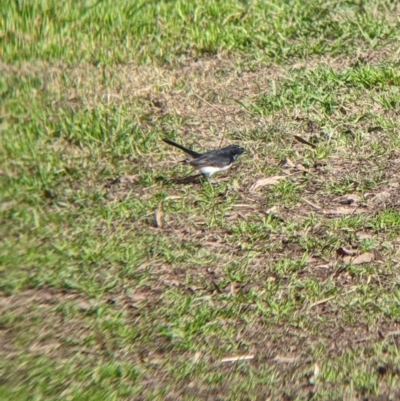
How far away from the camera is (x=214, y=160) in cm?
610

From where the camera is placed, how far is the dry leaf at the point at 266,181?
242 inches

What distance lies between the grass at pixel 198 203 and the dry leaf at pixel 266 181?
0.03 m

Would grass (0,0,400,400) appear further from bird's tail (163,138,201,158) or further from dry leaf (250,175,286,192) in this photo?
bird's tail (163,138,201,158)

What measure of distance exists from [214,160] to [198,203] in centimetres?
30

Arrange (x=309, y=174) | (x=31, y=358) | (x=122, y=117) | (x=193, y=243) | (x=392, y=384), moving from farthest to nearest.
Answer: (x=122, y=117), (x=309, y=174), (x=193, y=243), (x=31, y=358), (x=392, y=384)

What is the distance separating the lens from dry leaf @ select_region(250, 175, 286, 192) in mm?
6156

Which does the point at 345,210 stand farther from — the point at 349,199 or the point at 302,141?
the point at 302,141

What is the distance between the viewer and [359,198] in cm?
589

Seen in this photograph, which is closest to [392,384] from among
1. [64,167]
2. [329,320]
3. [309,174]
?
[329,320]

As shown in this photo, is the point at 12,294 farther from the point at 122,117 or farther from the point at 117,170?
the point at 122,117

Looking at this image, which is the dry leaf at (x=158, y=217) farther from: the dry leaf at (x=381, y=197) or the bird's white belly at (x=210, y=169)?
the dry leaf at (x=381, y=197)

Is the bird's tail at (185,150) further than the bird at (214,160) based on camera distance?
Yes

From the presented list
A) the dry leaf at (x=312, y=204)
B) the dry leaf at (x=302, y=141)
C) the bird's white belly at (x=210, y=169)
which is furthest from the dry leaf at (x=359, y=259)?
the dry leaf at (x=302, y=141)

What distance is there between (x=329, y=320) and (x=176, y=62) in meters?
3.49
